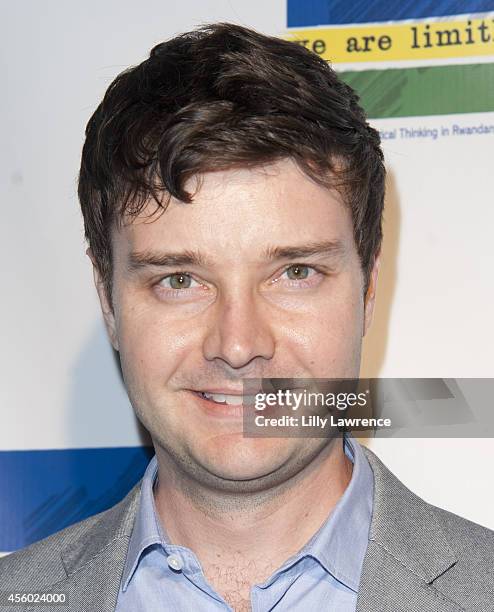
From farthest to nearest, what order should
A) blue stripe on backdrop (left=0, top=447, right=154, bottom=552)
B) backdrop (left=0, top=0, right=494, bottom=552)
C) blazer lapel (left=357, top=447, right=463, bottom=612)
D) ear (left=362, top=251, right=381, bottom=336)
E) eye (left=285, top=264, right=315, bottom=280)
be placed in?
blue stripe on backdrop (left=0, top=447, right=154, bottom=552) < backdrop (left=0, top=0, right=494, bottom=552) < ear (left=362, top=251, right=381, bottom=336) < eye (left=285, top=264, right=315, bottom=280) < blazer lapel (left=357, top=447, right=463, bottom=612)

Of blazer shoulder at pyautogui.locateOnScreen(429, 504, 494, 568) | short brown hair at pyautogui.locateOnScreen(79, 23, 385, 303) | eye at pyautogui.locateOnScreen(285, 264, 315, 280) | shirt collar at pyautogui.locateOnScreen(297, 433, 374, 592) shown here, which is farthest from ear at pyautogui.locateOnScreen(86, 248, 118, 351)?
blazer shoulder at pyautogui.locateOnScreen(429, 504, 494, 568)

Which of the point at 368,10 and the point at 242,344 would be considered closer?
the point at 242,344

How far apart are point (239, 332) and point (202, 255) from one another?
139mm

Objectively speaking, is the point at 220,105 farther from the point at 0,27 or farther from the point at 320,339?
the point at 0,27

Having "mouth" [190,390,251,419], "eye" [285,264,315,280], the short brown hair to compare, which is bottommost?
"mouth" [190,390,251,419]

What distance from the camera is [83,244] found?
7.06ft

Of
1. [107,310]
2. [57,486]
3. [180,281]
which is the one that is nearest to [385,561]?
[180,281]

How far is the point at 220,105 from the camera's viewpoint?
1559mm

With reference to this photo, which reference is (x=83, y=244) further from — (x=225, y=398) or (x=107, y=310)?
(x=225, y=398)

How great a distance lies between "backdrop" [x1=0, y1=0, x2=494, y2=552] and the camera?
6.47ft

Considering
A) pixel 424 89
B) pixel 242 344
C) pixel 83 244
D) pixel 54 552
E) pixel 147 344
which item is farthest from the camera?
pixel 83 244

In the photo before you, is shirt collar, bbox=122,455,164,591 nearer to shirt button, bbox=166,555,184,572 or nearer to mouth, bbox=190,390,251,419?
shirt button, bbox=166,555,184,572

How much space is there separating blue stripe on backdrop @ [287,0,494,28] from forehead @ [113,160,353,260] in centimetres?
62

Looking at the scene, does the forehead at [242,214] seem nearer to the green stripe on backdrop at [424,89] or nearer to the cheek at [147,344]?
the cheek at [147,344]
